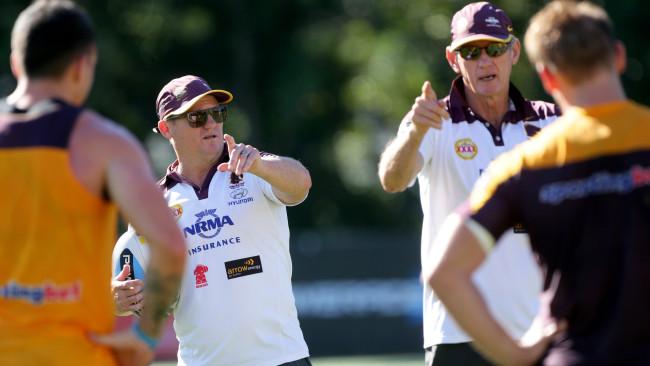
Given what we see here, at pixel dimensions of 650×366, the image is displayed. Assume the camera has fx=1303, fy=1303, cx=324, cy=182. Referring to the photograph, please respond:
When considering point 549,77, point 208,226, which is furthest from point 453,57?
point 549,77

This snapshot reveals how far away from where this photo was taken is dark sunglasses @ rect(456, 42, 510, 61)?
6586 millimetres

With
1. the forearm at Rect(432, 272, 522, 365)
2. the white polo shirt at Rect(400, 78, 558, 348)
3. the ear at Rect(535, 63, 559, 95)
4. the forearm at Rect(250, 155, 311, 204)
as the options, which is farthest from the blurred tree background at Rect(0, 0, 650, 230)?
the forearm at Rect(432, 272, 522, 365)

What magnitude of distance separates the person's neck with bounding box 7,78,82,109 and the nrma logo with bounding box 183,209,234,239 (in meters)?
2.19

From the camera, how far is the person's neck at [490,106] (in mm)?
6578

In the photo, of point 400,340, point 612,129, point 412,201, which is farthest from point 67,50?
point 412,201

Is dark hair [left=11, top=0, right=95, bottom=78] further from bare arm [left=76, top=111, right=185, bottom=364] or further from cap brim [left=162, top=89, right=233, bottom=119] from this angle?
cap brim [left=162, top=89, right=233, bottom=119]

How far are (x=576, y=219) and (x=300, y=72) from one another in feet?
77.4

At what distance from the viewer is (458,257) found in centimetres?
419

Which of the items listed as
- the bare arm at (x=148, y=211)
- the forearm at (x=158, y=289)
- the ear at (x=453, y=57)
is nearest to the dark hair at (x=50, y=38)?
the bare arm at (x=148, y=211)

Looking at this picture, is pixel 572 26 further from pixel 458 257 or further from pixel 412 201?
pixel 412 201

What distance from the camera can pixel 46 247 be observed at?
4.30m

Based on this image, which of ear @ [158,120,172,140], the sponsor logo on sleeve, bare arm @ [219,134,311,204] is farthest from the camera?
ear @ [158,120,172,140]

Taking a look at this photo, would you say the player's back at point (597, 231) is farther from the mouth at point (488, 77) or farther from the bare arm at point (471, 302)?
the mouth at point (488, 77)

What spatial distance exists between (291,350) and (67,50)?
2579mm
